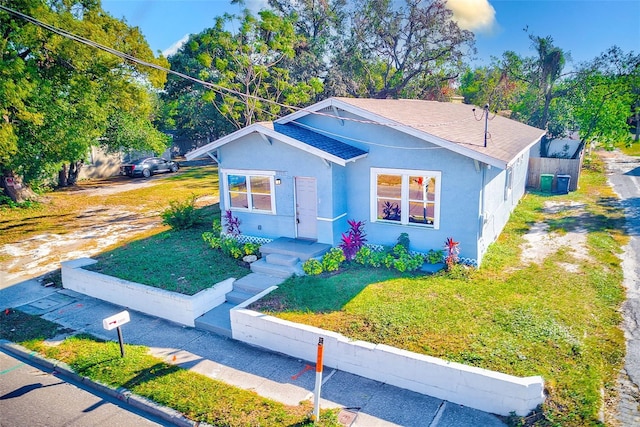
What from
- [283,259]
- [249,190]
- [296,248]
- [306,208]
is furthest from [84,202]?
[283,259]

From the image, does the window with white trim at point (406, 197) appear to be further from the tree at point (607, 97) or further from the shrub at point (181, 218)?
the tree at point (607, 97)

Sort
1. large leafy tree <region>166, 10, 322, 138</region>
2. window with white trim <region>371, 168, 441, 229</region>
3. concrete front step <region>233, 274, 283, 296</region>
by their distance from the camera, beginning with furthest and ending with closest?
large leafy tree <region>166, 10, 322, 138</region> → window with white trim <region>371, 168, 441, 229</region> → concrete front step <region>233, 274, 283, 296</region>

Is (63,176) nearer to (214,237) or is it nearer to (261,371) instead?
(214,237)

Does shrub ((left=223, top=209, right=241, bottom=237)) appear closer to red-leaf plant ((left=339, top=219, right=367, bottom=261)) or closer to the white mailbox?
red-leaf plant ((left=339, top=219, right=367, bottom=261))

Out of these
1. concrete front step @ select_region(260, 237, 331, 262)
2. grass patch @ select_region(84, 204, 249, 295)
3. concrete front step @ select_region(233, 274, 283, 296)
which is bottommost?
concrete front step @ select_region(233, 274, 283, 296)

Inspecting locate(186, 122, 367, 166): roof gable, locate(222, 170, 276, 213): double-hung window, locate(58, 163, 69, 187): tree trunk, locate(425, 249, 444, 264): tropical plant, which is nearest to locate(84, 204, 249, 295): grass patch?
locate(222, 170, 276, 213): double-hung window

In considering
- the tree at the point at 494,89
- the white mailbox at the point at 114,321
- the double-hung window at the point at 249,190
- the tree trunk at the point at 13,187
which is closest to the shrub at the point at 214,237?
the double-hung window at the point at 249,190

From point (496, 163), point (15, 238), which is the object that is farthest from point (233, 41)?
point (496, 163)
